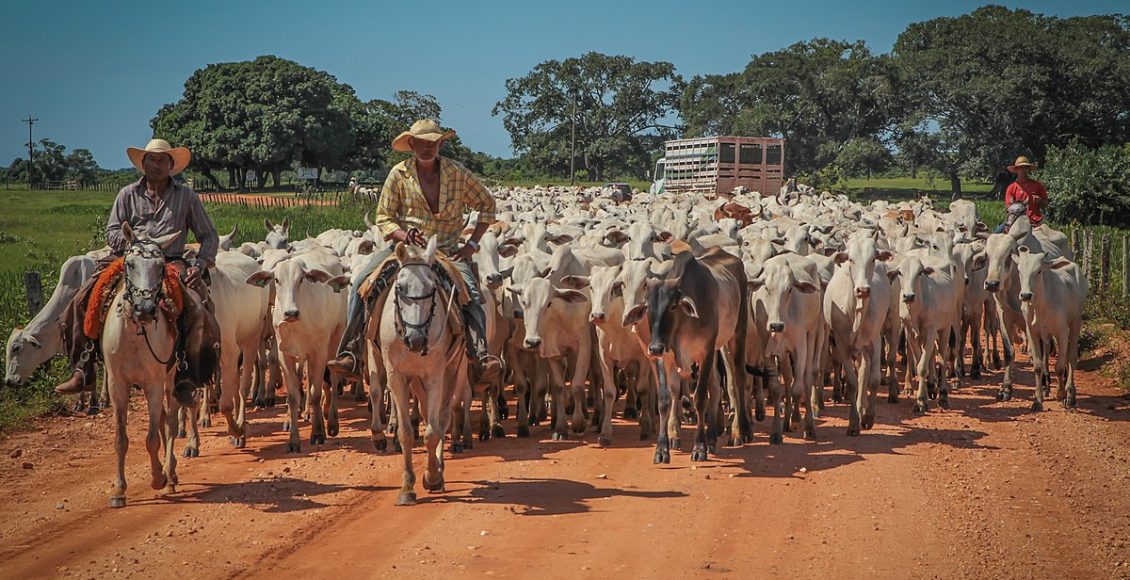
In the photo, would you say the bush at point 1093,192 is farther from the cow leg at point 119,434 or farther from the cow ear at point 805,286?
the cow leg at point 119,434

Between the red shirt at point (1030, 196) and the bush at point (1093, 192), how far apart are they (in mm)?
14022

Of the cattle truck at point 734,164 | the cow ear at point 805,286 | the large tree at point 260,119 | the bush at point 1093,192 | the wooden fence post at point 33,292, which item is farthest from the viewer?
the large tree at point 260,119

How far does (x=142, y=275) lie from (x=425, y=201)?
2.39 m

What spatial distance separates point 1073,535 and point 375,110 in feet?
230

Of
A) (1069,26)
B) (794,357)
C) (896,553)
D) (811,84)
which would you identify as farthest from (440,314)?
(1069,26)

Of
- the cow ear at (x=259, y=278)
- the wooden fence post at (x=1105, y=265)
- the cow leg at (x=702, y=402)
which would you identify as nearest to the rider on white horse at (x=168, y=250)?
the cow ear at (x=259, y=278)

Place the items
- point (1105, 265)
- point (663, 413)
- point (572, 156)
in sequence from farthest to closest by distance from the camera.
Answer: point (572, 156) < point (1105, 265) < point (663, 413)

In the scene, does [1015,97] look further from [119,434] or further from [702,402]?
[119,434]

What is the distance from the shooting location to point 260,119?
2393 inches

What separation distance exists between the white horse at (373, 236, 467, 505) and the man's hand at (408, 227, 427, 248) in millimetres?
303

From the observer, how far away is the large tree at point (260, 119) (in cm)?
6088

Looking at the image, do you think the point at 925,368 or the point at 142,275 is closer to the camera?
the point at 142,275

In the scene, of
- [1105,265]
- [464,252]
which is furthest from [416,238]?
[1105,265]

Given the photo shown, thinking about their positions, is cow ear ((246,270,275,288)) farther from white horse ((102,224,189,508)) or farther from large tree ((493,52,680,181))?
large tree ((493,52,680,181))
